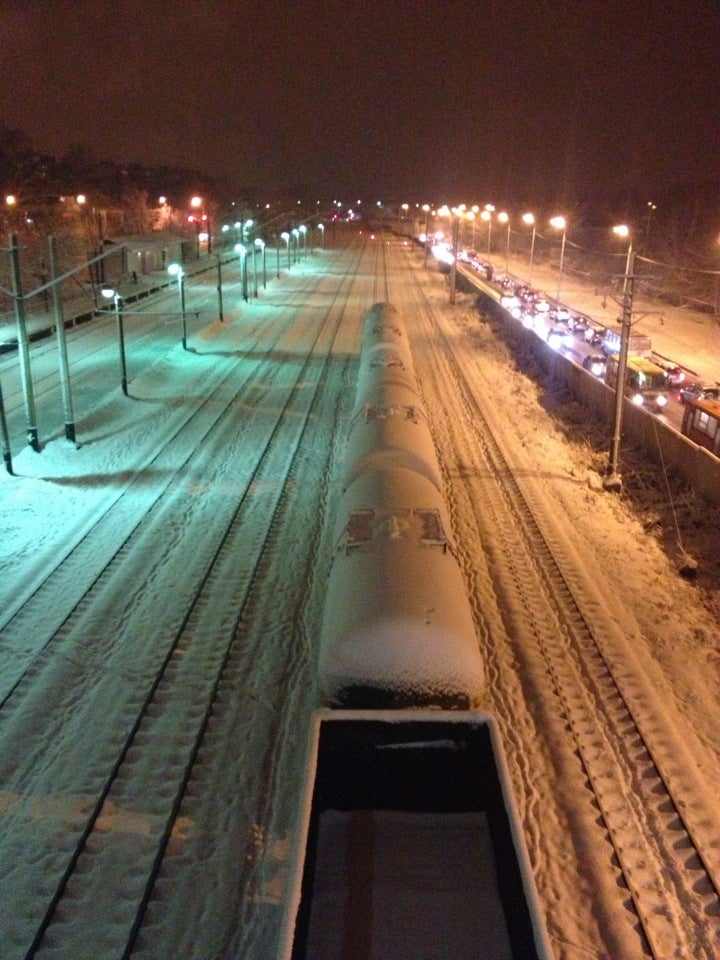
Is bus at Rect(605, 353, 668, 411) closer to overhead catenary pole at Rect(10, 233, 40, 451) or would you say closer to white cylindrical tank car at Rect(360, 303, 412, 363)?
white cylindrical tank car at Rect(360, 303, 412, 363)

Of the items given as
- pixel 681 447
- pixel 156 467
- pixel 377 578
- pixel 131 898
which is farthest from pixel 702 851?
pixel 156 467

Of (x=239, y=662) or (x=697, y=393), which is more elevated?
(x=697, y=393)

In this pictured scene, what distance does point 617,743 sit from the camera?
8.90m

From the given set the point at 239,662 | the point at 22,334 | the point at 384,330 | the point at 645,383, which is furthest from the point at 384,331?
the point at 239,662

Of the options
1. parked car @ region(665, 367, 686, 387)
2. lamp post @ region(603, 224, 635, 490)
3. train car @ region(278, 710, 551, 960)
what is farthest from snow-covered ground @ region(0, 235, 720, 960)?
parked car @ region(665, 367, 686, 387)

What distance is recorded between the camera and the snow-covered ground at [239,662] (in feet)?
22.4

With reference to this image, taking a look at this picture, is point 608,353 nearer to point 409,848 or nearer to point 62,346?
point 62,346

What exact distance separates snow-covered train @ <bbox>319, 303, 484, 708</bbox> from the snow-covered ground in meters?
1.93

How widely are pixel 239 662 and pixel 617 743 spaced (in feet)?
15.9

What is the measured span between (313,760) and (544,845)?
2993mm

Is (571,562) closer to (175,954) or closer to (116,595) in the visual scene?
(116,595)

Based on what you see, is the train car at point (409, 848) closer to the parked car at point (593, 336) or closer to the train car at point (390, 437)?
the train car at point (390, 437)

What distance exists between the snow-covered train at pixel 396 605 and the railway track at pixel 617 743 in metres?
2.35

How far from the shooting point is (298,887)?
15.8 feet
